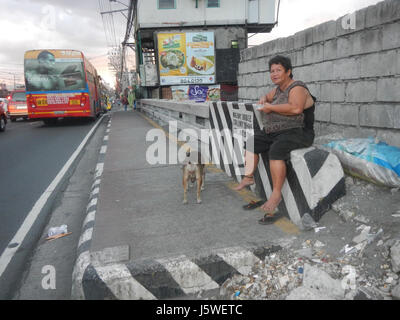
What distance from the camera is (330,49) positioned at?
535 cm

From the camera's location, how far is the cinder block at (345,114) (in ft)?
15.4

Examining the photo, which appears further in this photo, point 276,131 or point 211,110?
point 211,110

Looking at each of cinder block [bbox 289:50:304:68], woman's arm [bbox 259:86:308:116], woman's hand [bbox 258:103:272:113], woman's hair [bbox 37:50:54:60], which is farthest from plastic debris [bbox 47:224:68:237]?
woman's hair [bbox 37:50:54:60]

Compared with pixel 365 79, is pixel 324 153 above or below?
below

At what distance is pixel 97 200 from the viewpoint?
175 inches

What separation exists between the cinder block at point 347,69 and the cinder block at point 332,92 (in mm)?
128

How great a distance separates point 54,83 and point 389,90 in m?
16.3

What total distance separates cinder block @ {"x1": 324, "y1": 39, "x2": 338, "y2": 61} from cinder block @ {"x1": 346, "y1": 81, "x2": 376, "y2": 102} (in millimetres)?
735

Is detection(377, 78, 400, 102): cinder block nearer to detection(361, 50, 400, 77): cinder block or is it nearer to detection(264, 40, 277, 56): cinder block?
detection(361, 50, 400, 77): cinder block

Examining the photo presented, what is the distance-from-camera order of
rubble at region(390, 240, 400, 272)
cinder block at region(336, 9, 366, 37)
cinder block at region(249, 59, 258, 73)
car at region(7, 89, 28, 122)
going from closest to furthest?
rubble at region(390, 240, 400, 272) → cinder block at region(336, 9, 366, 37) → cinder block at region(249, 59, 258, 73) → car at region(7, 89, 28, 122)

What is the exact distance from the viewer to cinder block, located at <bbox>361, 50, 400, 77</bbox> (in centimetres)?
394

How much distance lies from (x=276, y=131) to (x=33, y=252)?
120 inches
